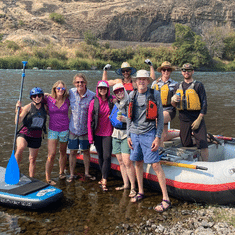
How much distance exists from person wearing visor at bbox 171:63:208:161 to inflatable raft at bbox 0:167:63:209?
2.50 m

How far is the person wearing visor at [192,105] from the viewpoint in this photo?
4.73 m

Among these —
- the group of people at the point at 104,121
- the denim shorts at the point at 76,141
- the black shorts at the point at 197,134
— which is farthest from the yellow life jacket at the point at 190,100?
the denim shorts at the point at 76,141

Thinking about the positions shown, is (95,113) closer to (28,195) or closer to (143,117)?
(143,117)

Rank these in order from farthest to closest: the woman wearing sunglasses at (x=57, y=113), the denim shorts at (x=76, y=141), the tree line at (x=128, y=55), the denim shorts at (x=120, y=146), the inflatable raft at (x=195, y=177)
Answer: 1. the tree line at (x=128, y=55)
2. the denim shorts at (x=76, y=141)
3. the woman wearing sunglasses at (x=57, y=113)
4. the denim shorts at (x=120, y=146)
5. the inflatable raft at (x=195, y=177)

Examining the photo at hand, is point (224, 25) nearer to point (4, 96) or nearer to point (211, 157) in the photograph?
point (4, 96)

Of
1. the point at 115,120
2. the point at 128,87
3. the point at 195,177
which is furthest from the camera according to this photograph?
the point at 128,87

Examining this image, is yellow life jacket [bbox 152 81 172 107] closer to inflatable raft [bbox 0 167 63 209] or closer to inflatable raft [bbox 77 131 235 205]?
inflatable raft [bbox 77 131 235 205]

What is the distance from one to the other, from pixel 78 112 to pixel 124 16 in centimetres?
8618

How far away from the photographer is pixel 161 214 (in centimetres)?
418

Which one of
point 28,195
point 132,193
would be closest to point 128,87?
point 132,193

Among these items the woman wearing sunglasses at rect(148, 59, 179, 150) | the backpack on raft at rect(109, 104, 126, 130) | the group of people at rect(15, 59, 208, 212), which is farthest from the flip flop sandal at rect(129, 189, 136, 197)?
the backpack on raft at rect(109, 104, 126, 130)

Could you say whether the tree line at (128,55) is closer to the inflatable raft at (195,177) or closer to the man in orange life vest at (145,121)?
the inflatable raft at (195,177)

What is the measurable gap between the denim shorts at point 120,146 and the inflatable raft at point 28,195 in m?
1.16

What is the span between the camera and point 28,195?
419 centimetres
